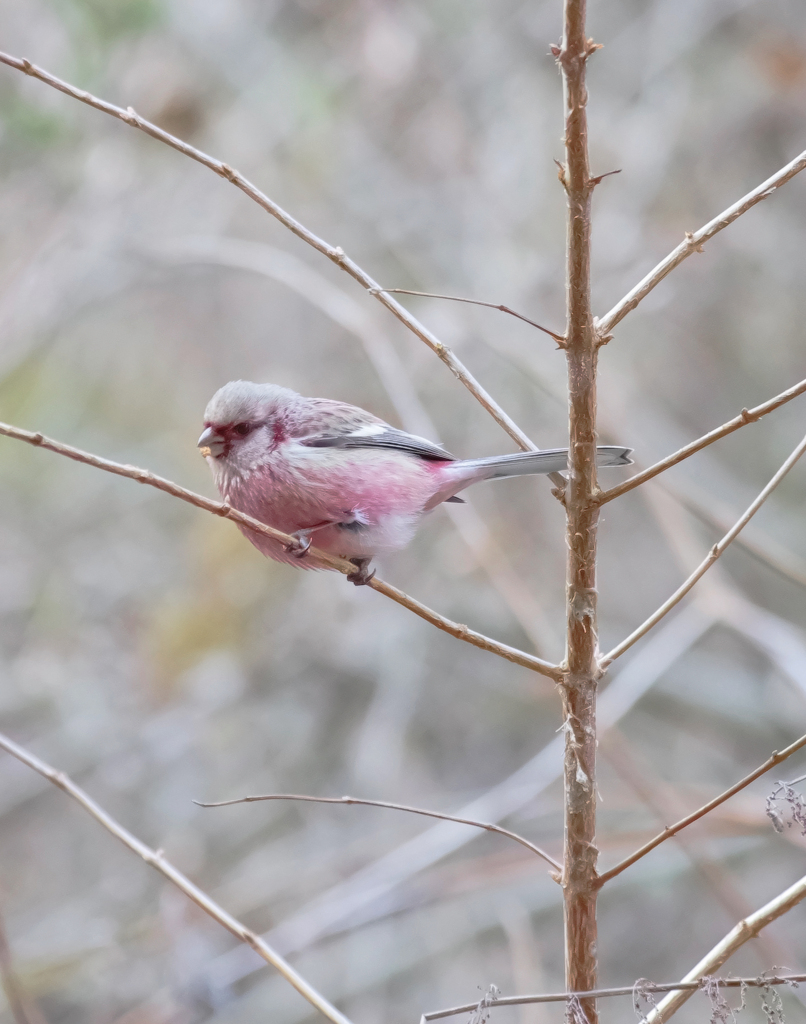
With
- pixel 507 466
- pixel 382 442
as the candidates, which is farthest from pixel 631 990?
pixel 382 442

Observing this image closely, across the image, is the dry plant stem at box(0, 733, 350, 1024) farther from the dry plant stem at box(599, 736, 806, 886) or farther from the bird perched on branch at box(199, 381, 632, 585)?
the bird perched on branch at box(199, 381, 632, 585)

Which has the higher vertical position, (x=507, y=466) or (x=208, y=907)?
(x=507, y=466)

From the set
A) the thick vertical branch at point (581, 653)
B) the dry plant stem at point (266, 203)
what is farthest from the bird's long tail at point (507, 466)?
the thick vertical branch at point (581, 653)

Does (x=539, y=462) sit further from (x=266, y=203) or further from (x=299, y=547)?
(x=266, y=203)

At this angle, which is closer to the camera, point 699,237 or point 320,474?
point 699,237

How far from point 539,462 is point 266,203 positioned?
3.17 feet

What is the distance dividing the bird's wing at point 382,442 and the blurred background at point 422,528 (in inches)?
92.4

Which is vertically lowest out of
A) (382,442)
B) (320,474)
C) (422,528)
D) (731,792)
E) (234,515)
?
(731,792)

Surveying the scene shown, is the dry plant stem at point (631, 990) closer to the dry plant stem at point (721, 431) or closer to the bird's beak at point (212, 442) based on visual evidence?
the dry plant stem at point (721, 431)

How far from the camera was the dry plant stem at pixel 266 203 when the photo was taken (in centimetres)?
164

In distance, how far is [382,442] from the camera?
2.91 metres

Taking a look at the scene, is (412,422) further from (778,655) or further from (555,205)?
(555,205)

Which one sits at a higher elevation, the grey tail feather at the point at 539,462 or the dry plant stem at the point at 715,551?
the grey tail feather at the point at 539,462

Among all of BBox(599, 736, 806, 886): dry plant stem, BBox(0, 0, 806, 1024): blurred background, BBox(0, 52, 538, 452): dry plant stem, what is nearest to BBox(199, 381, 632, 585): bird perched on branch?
BBox(0, 52, 538, 452): dry plant stem
